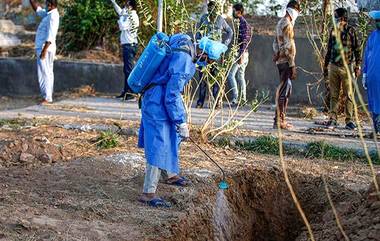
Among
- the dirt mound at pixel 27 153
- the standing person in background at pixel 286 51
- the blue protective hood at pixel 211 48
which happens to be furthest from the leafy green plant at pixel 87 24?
the blue protective hood at pixel 211 48

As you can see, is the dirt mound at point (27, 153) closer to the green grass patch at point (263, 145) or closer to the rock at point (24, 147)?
the rock at point (24, 147)

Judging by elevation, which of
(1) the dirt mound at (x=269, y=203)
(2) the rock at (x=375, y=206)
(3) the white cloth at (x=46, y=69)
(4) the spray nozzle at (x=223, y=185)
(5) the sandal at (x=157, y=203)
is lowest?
(1) the dirt mound at (x=269, y=203)

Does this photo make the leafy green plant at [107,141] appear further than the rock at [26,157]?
Yes

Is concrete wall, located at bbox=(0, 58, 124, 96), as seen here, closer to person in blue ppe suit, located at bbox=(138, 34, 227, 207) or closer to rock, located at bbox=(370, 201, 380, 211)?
person in blue ppe suit, located at bbox=(138, 34, 227, 207)

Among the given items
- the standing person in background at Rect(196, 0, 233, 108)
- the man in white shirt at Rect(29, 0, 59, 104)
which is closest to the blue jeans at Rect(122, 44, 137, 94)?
the man in white shirt at Rect(29, 0, 59, 104)

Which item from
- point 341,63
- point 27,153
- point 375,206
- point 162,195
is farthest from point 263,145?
point 375,206

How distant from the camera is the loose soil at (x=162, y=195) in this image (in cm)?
555

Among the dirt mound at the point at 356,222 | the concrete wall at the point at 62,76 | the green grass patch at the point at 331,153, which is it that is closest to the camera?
the dirt mound at the point at 356,222

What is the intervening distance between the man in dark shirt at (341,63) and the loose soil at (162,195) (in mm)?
2067

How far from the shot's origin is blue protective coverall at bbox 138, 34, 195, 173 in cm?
607

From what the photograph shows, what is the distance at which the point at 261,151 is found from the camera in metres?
8.84

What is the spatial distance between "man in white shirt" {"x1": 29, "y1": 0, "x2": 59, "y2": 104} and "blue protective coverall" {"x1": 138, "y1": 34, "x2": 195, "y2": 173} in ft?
20.2

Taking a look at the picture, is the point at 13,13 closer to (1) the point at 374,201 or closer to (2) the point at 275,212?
(2) the point at 275,212

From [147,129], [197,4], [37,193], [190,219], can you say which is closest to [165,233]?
[190,219]
